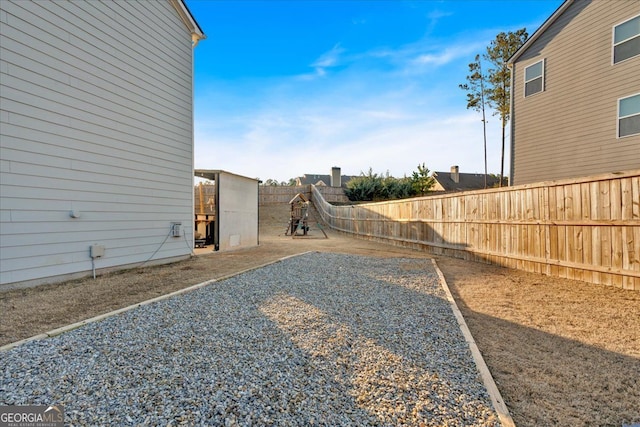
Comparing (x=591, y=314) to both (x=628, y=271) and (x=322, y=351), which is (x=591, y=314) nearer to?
(x=628, y=271)

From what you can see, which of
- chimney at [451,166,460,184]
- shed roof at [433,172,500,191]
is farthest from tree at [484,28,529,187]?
chimney at [451,166,460,184]

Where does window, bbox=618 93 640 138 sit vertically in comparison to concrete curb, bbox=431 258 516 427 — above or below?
above

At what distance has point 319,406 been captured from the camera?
1.95 meters

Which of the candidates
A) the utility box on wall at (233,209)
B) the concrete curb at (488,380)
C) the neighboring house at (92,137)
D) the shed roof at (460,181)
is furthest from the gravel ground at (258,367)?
the shed roof at (460,181)

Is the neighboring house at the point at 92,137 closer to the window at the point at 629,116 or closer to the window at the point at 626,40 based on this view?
the window at the point at 626,40

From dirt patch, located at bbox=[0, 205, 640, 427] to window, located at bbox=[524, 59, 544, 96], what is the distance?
725 centimetres

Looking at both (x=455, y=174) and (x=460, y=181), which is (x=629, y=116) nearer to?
(x=455, y=174)

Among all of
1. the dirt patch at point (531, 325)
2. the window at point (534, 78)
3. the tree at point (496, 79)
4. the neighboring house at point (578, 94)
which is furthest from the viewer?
the tree at point (496, 79)

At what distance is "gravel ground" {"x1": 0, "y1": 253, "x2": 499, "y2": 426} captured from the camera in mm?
1875

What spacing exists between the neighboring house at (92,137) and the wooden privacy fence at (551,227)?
711 cm

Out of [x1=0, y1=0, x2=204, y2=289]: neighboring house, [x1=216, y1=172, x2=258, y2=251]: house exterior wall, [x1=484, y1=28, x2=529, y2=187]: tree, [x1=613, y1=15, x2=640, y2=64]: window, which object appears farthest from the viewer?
[x1=484, y1=28, x2=529, y2=187]: tree

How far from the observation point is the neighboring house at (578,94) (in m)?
7.93

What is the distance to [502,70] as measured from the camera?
2200cm

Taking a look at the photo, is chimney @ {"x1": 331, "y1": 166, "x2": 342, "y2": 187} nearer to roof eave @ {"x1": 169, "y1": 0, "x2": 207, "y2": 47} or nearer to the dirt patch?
roof eave @ {"x1": 169, "y1": 0, "x2": 207, "y2": 47}
